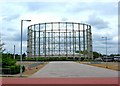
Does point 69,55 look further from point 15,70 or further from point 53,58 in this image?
point 15,70

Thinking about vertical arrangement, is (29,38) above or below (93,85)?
above

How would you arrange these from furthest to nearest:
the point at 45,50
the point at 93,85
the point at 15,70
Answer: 1. the point at 45,50
2. the point at 15,70
3. the point at 93,85

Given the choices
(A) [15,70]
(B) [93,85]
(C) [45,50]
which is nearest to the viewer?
(B) [93,85]

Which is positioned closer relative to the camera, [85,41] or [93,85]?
[93,85]

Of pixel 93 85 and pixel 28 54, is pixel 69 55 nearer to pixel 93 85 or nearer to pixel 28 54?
pixel 28 54

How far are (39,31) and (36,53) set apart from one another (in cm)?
935

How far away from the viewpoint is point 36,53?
12538 cm

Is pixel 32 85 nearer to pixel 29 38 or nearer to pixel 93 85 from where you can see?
pixel 93 85

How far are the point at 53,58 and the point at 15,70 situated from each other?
90.3 metres

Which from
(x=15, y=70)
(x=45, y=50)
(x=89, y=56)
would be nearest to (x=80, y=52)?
(x=89, y=56)

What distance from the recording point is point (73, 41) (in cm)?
12450

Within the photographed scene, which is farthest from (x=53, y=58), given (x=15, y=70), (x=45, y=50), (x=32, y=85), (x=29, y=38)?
(x=32, y=85)

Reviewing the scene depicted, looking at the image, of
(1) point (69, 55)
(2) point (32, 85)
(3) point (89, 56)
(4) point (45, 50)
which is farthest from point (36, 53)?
(2) point (32, 85)

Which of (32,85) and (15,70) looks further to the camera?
(15,70)
